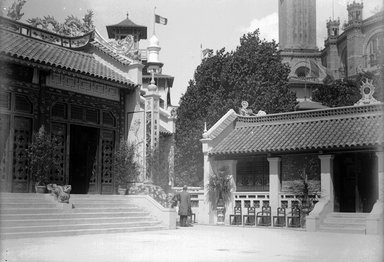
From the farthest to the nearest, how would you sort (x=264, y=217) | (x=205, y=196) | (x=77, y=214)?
(x=205, y=196) → (x=264, y=217) → (x=77, y=214)

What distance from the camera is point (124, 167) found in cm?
2006

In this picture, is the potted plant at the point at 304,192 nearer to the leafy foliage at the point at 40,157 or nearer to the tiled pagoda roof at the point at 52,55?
the tiled pagoda roof at the point at 52,55

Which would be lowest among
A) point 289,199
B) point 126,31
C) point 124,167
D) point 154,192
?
point 289,199

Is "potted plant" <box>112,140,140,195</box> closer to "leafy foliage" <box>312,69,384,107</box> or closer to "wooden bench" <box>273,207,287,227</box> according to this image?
"wooden bench" <box>273,207,287,227</box>

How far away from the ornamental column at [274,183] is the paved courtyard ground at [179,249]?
712 centimetres

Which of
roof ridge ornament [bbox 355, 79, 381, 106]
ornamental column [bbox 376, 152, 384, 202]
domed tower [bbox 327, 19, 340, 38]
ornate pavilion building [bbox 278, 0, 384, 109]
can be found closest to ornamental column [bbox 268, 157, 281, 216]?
ornamental column [bbox 376, 152, 384, 202]

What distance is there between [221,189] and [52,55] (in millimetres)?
9346

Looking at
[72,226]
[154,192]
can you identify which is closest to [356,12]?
[154,192]

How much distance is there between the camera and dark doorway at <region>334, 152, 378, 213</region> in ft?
66.0

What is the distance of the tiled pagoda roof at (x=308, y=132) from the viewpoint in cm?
1991

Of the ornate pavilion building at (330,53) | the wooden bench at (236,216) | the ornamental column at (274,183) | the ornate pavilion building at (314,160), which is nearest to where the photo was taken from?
the ornate pavilion building at (314,160)

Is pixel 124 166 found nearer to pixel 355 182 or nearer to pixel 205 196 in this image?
pixel 205 196

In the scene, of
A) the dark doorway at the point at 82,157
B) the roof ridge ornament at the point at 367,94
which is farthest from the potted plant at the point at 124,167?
Answer: the roof ridge ornament at the point at 367,94

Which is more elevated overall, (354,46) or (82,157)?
(354,46)
